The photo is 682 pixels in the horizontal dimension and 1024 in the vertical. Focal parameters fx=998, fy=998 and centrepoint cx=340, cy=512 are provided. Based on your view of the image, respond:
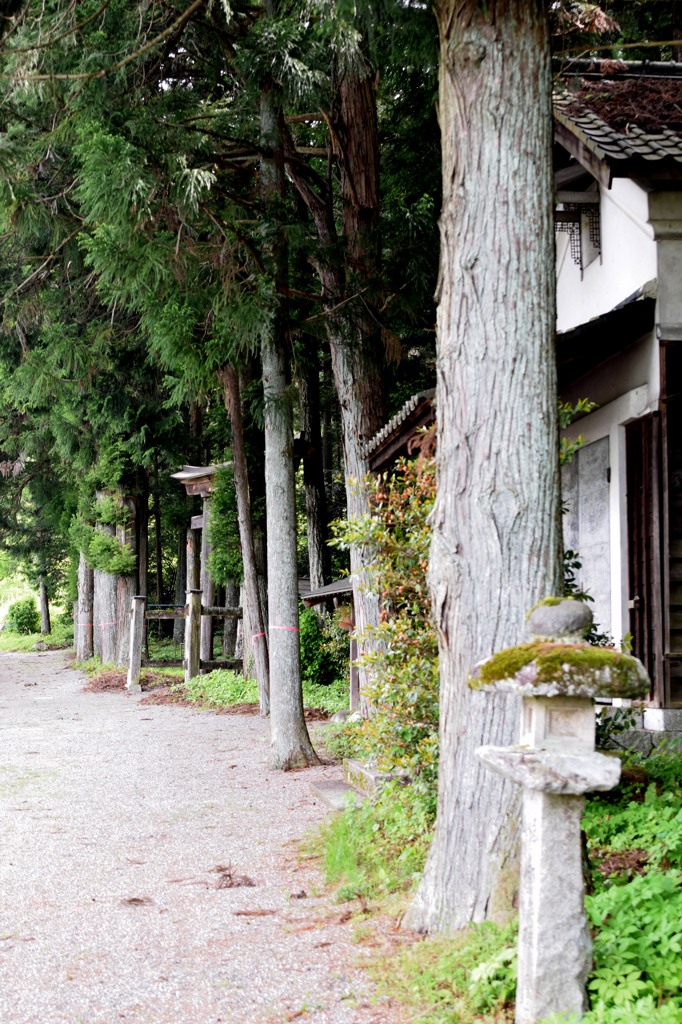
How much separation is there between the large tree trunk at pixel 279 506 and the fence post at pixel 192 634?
8406 millimetres

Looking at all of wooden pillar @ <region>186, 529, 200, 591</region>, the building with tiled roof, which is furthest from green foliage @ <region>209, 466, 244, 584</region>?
the building with tiled roof

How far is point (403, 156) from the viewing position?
45.9ft

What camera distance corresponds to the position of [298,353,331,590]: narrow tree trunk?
19.2 m

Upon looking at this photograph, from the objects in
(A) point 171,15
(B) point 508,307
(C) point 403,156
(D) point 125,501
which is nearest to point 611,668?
(B) point 508,307

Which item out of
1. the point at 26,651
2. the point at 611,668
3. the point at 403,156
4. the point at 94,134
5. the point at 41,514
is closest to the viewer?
the point at 611,668

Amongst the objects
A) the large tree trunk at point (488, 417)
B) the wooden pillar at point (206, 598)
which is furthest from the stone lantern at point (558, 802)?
the wooden pillar at point (206, 598)

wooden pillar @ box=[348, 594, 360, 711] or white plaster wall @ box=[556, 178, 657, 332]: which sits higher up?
white plaster wall @ box=[556, 178, 657, 332]

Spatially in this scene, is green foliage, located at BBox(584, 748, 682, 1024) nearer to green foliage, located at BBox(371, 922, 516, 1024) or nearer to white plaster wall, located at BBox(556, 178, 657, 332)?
green foliage, located at BBox(371, 922, 516, 1024)

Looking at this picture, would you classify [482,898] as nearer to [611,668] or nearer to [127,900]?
[611,668]

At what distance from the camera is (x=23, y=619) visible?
47.1 m

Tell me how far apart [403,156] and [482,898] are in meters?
11.5

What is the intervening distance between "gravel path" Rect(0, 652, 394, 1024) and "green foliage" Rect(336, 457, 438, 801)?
965 mm

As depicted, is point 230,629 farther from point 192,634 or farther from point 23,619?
point 23,619

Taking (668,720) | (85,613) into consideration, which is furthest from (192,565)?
(668,720)
